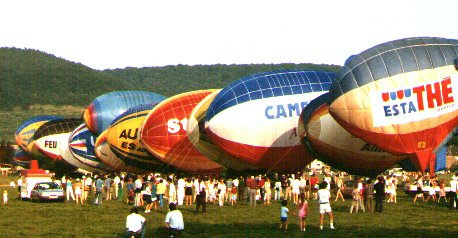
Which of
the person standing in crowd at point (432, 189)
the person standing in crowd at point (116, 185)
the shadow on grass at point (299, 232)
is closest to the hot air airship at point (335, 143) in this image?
the person standing in crowd at point (432, 189)

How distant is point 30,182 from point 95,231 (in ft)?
73.5

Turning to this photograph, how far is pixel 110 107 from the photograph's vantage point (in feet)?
235

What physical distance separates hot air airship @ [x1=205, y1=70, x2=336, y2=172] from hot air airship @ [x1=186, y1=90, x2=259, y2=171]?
171cm

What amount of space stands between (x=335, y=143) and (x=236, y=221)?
10600 millimetres

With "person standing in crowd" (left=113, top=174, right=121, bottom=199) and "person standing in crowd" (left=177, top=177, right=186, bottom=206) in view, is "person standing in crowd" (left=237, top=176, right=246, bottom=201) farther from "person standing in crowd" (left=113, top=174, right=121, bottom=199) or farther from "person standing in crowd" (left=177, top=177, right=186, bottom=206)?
"person standing in crowd" (left=113, top=174, right=121, bottom=199)

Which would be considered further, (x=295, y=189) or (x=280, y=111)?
(x=280, y=111)

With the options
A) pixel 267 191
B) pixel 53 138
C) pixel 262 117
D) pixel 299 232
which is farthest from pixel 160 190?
pixel 53 138

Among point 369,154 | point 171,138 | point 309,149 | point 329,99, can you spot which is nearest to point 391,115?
point 329,99

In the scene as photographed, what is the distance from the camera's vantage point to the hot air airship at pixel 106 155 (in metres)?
68.1

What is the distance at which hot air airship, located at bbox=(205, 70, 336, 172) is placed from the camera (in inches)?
1752

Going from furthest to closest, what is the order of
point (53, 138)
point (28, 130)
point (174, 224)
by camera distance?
point (28, 130) < point (53, 138) < point (174, 224)

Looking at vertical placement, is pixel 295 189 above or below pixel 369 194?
above

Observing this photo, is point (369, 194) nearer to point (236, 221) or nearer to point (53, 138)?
point (236, 221)

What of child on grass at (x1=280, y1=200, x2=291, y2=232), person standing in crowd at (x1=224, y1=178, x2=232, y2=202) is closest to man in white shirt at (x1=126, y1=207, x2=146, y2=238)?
child on grass at (x1=280, y1=200, x2=291, y2=232)
